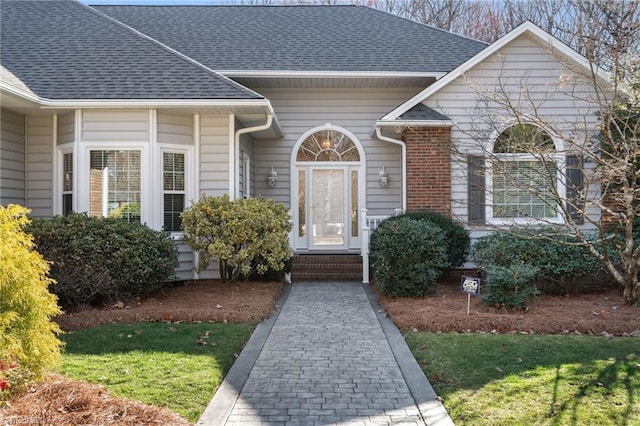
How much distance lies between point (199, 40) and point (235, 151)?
511 cm

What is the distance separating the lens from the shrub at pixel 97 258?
8.27 meters

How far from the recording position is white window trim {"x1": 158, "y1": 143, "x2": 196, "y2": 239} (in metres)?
10.3

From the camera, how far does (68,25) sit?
41.5 ft

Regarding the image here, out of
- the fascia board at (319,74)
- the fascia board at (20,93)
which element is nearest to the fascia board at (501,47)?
the fascia board at (319,74)

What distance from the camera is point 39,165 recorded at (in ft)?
35.1

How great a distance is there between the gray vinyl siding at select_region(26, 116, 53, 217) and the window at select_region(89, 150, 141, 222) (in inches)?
45.9

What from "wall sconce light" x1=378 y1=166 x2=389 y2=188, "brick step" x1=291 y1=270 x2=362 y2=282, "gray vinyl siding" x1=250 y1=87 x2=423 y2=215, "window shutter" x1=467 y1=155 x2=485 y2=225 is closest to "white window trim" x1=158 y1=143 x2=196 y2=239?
"brick step" x1=291 y1=270 x2=362 y2=282

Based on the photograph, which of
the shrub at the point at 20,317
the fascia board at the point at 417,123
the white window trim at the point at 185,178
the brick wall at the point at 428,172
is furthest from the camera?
the brick wall at the point at 428,172

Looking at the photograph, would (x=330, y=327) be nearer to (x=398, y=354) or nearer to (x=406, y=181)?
(x=398, y=354)

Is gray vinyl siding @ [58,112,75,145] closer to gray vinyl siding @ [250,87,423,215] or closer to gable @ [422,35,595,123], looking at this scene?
gray vinyl siding @ [250,87,423,215]

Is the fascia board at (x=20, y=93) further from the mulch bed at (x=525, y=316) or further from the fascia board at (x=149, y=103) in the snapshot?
the mulch bed at (x=525, y=316)

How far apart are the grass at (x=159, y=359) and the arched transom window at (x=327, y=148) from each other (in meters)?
7.09

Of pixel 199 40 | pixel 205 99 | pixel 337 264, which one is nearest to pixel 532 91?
pixel 337 264

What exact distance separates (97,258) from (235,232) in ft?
7.54
